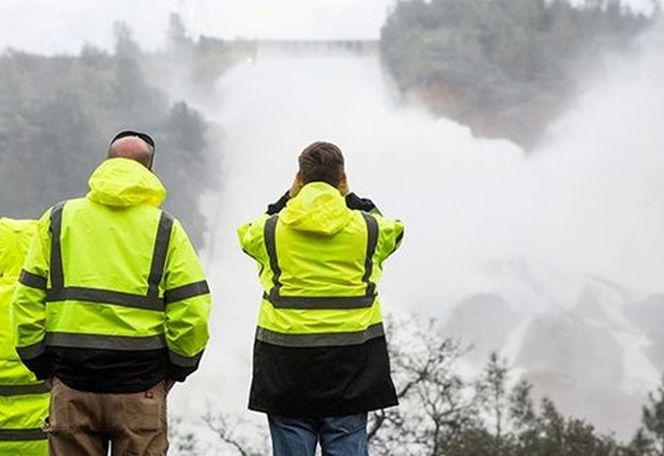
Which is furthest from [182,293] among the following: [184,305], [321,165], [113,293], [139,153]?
[321,165]

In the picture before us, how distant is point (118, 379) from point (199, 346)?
0.25m

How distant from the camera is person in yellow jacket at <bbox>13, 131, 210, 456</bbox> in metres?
2.88

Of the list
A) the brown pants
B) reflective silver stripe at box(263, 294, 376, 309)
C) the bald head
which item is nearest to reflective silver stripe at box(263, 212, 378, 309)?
reflective silver stripe at box(263, 294, 376, 309)

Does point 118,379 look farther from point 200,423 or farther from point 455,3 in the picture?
point 455,3

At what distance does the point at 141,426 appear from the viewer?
114 inches

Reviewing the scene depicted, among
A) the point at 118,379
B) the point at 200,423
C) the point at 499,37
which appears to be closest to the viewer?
the point at 118,379

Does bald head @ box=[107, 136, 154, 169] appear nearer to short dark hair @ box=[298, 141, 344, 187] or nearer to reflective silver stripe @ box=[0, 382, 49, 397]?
short dark hair @ box=[298, 141, 344, 187]

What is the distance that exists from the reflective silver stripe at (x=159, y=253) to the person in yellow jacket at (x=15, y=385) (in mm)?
668

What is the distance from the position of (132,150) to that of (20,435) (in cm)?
110

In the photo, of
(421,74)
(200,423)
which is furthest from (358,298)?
(421,74)

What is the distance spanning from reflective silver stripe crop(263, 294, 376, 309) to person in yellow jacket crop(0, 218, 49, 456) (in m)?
0.88

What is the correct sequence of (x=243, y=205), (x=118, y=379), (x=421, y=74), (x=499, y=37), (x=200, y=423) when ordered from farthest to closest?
1. (x=499, y=37)
2. (x=421, y=74)
3. (x=243, y=205)
4. (x=200, y=423)
5. (x=118, y=379)

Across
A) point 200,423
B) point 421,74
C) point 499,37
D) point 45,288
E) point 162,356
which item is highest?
point 499,37

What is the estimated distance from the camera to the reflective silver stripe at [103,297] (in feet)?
9.44
